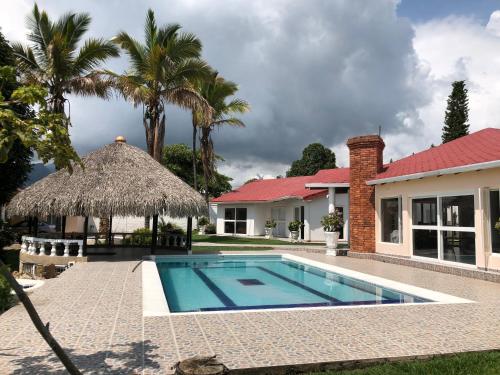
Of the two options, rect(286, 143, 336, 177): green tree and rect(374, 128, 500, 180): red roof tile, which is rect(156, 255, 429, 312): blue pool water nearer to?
rect(374, 128, 500, 180): red roof tile

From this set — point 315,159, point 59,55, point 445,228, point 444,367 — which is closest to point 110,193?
point 59,55

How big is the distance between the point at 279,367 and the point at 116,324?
→ 2.79 metres

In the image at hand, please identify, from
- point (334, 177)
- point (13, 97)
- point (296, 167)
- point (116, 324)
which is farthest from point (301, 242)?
point (296, 167)

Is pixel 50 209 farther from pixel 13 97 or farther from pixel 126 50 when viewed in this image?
pixel 13 97

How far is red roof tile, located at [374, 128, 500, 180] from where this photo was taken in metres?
11.5

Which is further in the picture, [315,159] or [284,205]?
[315,159]

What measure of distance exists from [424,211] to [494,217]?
292 centimetres

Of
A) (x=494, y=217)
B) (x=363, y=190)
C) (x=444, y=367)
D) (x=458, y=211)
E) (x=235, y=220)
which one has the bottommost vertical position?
(x=444, y=367)

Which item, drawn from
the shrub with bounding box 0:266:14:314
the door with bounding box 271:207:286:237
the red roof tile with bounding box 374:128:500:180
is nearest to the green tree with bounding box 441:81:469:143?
the door with bounding box 271:207:286:237

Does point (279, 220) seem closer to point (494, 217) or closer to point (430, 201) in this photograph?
point (430, 201)

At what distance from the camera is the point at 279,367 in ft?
14.0

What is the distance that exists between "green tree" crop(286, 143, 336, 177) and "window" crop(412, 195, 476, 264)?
1693 inches

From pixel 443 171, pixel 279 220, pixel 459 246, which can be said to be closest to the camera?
pixel 443 171

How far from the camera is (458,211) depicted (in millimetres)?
11992
